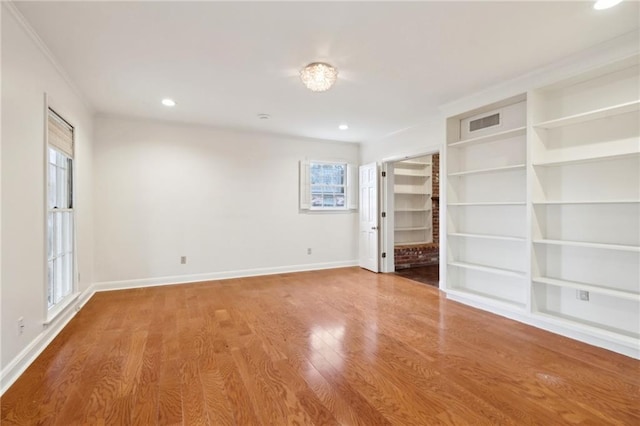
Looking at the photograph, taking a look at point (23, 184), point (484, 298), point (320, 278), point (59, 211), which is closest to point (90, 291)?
point (59, 211)

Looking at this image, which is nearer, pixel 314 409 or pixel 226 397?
pixel 314 409

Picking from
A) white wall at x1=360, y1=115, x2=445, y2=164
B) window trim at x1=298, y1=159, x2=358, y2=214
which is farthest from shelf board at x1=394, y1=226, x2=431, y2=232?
white wall at x1=360, y1=115, x2=445, y2=164

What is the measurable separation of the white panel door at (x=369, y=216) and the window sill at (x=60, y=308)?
14.3ft

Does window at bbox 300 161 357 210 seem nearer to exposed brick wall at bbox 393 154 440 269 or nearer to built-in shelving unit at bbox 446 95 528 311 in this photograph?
exposed brick wall at bbox 393 154 440 269

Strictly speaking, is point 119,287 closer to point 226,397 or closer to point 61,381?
point 61,381

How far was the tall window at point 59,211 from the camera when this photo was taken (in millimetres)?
2881

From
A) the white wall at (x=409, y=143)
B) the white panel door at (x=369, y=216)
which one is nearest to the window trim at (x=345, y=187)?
the white panel door at (x=369, y=216)

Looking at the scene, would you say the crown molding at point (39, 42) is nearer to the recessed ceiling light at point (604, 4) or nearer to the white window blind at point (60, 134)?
the white window blind at point (60, 134)

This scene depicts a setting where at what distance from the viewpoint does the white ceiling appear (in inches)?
81.1

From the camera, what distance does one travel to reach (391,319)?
10.6ft

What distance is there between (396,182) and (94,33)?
5.46 metres

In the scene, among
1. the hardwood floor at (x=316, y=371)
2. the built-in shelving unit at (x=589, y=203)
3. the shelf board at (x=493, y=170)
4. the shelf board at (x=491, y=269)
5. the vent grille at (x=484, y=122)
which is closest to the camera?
the hardwood floor at (x=316, y=371)

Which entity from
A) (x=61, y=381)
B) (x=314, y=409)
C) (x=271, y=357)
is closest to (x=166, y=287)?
(x=61, y=381)

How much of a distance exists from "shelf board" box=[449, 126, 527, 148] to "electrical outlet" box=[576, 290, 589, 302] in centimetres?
166
